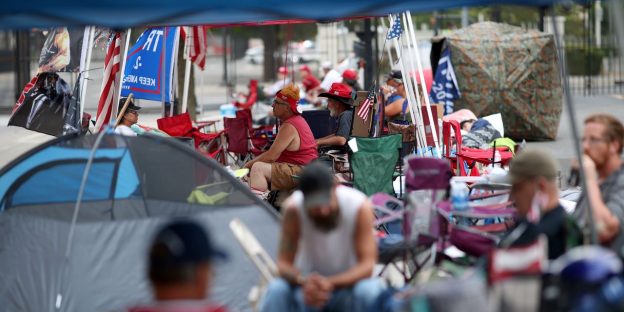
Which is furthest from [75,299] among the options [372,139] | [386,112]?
[386,112]

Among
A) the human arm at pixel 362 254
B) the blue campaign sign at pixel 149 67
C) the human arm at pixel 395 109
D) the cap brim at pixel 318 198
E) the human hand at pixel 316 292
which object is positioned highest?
the blue campaign sign at pixel 149 67

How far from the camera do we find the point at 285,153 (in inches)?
397

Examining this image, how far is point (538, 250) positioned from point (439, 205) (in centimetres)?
197

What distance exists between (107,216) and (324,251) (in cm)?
203

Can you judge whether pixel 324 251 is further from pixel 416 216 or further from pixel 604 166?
pixel 604 166

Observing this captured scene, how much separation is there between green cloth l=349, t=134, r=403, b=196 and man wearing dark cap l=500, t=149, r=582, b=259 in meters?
3.37

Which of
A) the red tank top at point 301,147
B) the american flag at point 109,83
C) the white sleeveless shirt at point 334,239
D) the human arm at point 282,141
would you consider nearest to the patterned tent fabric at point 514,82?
the red tank top at point 301,147

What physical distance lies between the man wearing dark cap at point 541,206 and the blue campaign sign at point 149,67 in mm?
7346

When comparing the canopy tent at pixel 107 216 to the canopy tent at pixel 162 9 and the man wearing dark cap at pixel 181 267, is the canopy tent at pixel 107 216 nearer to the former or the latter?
the canopy tent at pixel 162 9

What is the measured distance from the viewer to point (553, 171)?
5.58 metres

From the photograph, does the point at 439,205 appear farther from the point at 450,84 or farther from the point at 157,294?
the point at 450,84

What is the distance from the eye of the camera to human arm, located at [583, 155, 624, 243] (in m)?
5.59

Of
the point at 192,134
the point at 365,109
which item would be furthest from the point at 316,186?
the point at 192,134

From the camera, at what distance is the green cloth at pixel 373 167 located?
8977mm
